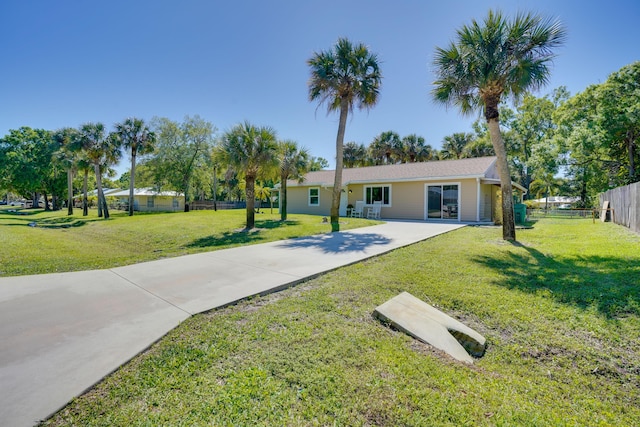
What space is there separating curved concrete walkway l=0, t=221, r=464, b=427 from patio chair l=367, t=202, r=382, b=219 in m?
Result: 11.9

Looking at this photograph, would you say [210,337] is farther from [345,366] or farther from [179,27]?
[179,27]

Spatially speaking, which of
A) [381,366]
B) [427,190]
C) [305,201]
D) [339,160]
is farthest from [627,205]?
[305,201]

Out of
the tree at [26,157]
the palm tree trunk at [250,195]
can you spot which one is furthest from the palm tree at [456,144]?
the tree at [26,157]

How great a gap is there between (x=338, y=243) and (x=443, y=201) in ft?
34.3

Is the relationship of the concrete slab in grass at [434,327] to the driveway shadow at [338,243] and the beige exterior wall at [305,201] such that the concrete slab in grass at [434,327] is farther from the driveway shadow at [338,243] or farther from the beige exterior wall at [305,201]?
the beige exterior wall at [305,201]

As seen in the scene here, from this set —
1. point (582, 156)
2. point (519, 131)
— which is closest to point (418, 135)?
point (519, 131)

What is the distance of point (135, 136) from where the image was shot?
79.9 feet

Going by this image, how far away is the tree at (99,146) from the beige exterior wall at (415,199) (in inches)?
702

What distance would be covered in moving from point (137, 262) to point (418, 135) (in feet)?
107

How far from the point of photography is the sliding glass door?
52.5ft

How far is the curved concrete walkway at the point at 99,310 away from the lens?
2123 millimetres

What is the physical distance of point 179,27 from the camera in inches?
430

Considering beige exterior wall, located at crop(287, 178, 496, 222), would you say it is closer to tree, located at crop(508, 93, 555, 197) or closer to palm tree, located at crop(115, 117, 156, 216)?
palm tree, located at crop(115, 117, 156, 216)

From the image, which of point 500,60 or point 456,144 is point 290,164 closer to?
point 500,60
